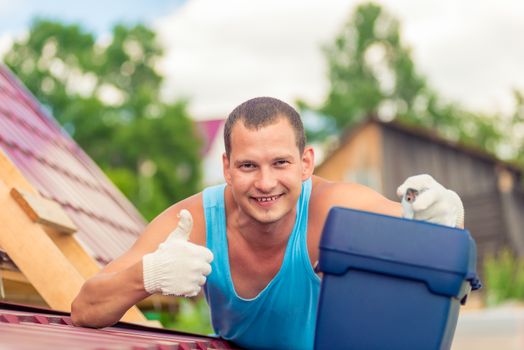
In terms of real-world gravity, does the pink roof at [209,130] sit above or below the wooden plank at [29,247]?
above

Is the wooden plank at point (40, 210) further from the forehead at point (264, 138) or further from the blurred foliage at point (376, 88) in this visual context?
the blurred foliage at point (376, 88)

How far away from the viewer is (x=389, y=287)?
245 cm

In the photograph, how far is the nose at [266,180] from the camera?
3.03 m

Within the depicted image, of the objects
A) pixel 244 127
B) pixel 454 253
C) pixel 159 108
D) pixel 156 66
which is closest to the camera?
pixel 454 253

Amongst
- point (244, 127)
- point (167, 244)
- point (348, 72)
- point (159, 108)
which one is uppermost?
point (348, 72)

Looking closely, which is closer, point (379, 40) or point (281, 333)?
point (281, 333)

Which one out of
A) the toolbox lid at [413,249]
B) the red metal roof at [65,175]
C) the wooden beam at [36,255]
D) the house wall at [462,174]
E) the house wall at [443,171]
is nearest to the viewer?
the toolbox lid at [413,249]

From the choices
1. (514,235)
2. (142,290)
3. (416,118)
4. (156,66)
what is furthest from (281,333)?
(416,118)

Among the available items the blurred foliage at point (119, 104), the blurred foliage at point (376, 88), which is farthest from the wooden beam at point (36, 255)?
the blurred foliage at point (376, 88)

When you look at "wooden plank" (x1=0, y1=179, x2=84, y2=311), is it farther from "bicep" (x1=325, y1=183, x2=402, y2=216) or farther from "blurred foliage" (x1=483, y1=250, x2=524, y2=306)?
"blurred foliage" (x1=483, y1=250, x2=524, y2=306)

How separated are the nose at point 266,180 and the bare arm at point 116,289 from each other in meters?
0.45

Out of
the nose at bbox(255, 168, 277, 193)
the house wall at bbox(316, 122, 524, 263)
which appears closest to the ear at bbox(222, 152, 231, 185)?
the nose at bbox(255, 168, 277, 193)

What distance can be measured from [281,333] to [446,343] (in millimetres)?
1144

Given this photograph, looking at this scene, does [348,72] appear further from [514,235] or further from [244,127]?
[244,127]
